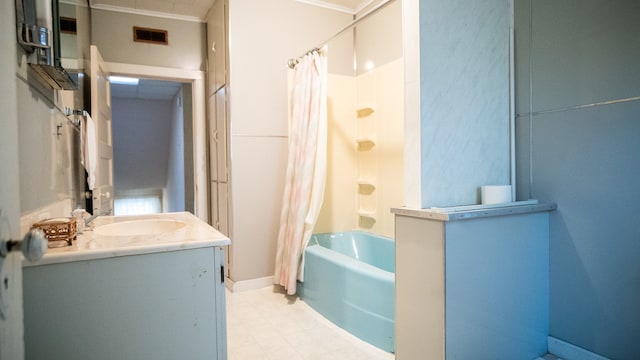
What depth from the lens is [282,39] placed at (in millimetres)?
3176

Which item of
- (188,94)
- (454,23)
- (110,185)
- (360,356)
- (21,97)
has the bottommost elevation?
(360,356)

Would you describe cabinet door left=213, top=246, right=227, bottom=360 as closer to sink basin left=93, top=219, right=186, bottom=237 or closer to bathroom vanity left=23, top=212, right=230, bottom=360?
bathroom vanity left=23, top=212, right=230, bottom=360

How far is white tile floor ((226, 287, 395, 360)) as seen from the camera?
198 centimetres

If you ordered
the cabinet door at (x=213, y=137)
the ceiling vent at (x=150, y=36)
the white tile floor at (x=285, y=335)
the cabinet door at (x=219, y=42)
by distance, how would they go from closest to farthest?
the white tile floor at (x=285, y=335) → the cabinet door at (x=219, y=42) → the ceiling vent at (x=150, y=36) → the cabinet door at (x=213, y=137)

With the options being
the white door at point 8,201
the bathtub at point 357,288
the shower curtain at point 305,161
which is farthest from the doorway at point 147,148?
the white door at point 8,201

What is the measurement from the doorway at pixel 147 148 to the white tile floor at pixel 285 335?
322 centimetres

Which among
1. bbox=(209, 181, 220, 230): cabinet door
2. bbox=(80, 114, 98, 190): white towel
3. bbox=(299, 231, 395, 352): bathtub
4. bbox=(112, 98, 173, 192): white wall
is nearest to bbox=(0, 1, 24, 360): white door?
bbox=(80, 114, 98, 190): white towel

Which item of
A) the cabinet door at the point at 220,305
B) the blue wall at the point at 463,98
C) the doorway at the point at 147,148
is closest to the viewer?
the cabinet door at the point at 220,305

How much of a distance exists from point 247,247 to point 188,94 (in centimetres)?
287

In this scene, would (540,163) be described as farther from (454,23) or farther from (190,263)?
(190,263)

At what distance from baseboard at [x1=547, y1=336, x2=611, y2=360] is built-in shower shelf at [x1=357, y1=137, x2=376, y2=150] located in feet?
6.37

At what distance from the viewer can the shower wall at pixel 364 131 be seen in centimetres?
297

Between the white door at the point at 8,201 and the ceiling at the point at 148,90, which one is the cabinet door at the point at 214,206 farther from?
the white door at the point at 8,201

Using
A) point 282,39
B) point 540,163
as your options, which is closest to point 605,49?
point 540,163
